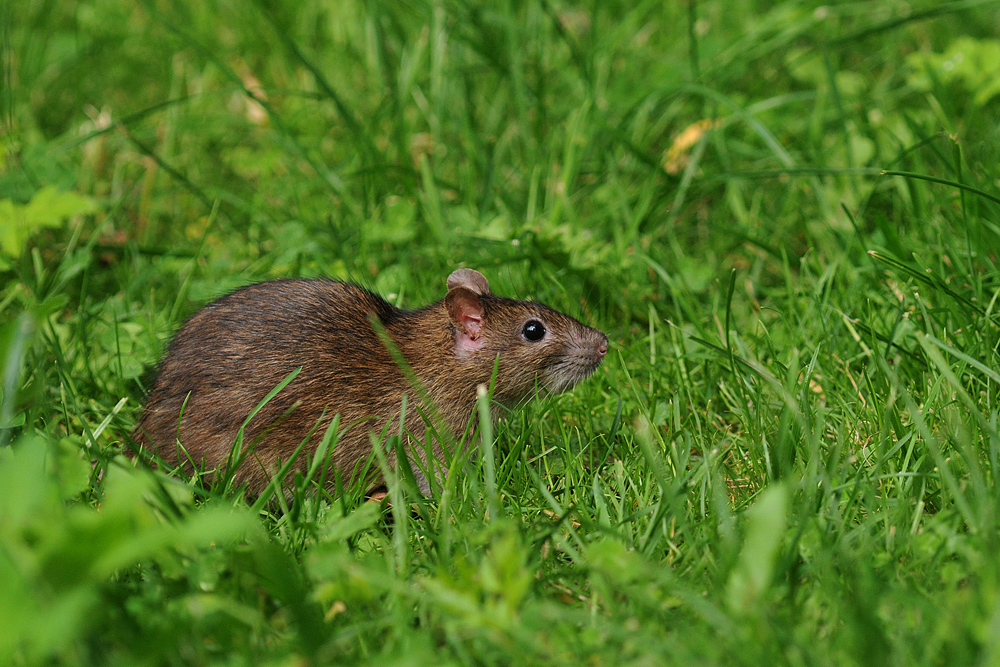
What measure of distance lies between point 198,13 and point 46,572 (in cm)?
675

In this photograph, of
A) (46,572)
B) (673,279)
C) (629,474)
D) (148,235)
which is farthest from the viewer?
(148,235)

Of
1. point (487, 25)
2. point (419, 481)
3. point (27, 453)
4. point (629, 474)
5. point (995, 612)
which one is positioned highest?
point (487, 25)

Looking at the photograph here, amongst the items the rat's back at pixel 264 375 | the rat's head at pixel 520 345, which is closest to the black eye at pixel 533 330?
the rat's head at pixel 520 345

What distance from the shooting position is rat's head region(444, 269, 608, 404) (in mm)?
4031

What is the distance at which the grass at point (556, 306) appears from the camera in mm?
2240

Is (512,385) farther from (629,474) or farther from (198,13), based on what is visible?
(198,13)

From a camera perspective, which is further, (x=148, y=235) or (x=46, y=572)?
(x=148, y=235)

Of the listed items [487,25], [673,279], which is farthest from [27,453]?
[487,25]

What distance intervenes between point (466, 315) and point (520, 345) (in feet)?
0.94

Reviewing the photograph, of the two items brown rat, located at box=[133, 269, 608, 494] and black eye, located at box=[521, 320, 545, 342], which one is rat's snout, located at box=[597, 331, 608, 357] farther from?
black eye, located at box=[521, 320, 545, 342]

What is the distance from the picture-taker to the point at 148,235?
5.63 meters

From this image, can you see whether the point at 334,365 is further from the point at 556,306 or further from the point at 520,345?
the point at 556,306

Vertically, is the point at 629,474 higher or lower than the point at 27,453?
lower

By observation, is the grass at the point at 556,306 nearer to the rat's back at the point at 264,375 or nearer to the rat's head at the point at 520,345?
the rat's head at the point at 520,345
